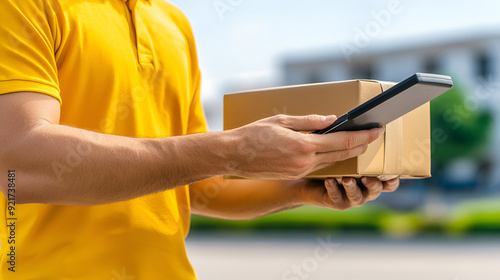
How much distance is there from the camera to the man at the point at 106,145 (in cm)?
103

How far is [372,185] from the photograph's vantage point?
4.61 ft

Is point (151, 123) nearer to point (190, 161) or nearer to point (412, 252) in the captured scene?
point (190, 161)

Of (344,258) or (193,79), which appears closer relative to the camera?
(193,79)

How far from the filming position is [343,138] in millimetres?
1155

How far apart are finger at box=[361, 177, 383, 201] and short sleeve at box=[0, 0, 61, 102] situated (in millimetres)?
726

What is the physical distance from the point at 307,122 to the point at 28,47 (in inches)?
21.3

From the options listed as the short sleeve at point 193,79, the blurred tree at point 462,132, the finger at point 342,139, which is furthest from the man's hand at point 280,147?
the blurred tree at point 462,132

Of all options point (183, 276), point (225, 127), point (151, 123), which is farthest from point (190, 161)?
point (225, 127)

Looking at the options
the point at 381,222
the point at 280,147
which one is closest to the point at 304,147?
the point at 280,147

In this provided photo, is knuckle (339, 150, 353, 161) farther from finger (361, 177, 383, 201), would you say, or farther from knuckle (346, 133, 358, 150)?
finger (361, 177, 383, 201)

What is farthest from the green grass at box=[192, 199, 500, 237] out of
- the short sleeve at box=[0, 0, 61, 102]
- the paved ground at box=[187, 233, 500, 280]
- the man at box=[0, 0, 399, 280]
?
the short sleeve at box=[0, 0, 61, 102]

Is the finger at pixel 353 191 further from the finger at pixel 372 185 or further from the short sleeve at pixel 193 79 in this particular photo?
the short sleeve at pixel 193 79

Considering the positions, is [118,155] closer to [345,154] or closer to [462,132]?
A: [345,154]

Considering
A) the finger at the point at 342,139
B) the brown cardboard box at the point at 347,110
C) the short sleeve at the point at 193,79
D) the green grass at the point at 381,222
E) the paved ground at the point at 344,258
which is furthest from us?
the green grass at the point at 381,222
